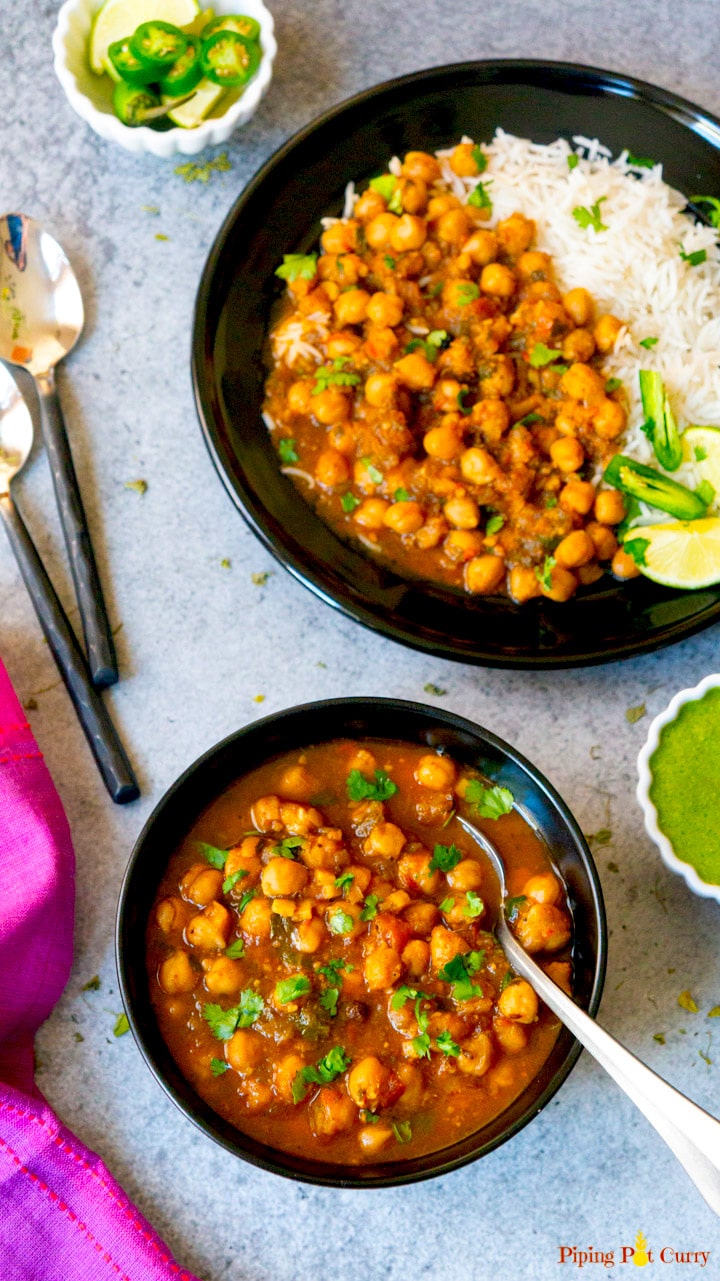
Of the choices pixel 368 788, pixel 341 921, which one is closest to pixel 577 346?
pixel 368 788

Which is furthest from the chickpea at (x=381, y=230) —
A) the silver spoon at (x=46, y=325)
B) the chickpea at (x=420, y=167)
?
the silver spoon at (x=46, y=325)

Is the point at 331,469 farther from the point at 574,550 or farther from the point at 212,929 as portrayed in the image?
the point at 212,929

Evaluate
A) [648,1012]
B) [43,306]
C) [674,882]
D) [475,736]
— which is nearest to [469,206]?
[43,306]

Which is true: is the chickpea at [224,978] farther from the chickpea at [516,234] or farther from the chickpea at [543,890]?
the chickpea at [516,234]

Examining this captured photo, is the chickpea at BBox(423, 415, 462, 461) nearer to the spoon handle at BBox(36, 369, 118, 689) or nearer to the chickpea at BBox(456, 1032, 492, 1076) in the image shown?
the spoon handle at BBox(36, 369, 118, 689)

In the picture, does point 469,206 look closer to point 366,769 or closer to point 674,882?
point 366,769
